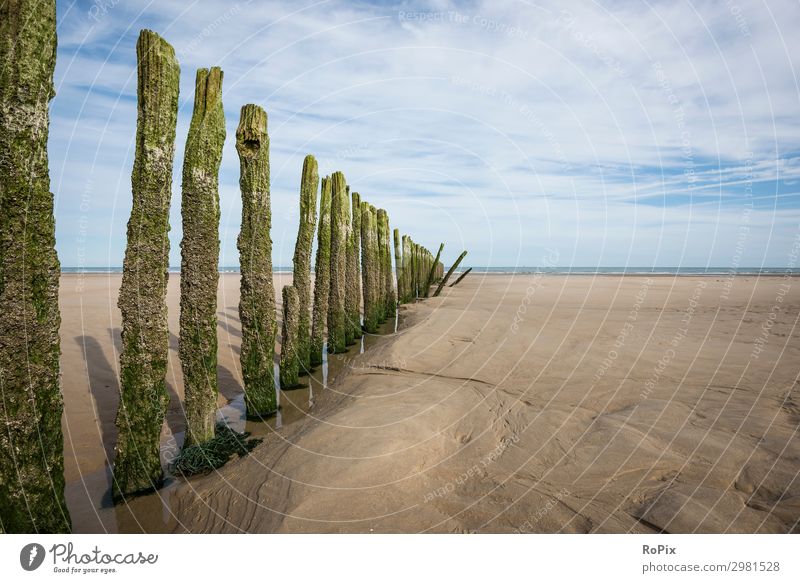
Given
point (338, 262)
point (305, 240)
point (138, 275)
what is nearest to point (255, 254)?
point (138, 275)

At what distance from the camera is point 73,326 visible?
501 inches

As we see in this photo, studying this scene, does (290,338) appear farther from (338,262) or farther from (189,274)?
(338,262)

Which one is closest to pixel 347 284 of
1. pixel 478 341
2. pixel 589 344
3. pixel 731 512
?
pixel 478 341

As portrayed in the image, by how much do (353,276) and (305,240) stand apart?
3.38 m

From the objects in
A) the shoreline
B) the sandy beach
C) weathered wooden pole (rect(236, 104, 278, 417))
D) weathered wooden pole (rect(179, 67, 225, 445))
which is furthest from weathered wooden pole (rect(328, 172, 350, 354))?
weathered wooden pole (rect(179, 67, 225, 445))

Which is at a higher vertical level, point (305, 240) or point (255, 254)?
point (305, 240)

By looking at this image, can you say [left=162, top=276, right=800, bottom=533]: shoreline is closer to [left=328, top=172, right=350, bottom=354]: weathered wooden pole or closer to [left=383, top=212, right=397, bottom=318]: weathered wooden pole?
[left=328, top=172, right=350, bottom=354]: weathered wooden pole

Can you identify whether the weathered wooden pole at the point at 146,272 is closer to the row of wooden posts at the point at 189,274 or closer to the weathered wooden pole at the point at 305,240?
the row of wooden posts at the point at 189,274

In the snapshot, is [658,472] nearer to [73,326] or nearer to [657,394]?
[657,394]

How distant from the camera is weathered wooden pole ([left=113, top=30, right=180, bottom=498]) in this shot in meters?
4.19

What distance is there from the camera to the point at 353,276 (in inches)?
473

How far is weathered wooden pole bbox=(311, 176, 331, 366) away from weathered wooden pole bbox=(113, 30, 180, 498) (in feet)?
17.3

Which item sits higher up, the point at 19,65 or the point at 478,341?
the point at 19,65
